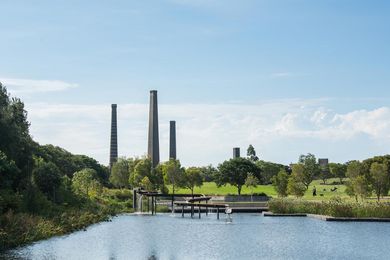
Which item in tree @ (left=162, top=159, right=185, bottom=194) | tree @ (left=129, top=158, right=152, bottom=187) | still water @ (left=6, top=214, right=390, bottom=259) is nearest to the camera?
still water @ (left=6, top=214, right=390, bottom=259)

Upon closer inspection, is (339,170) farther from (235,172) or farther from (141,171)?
(141,171)

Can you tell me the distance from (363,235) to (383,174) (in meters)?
51.8

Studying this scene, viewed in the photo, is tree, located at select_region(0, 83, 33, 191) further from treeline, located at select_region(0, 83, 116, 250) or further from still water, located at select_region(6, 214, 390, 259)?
still water, located at select_region(6, 214, 390, 259)

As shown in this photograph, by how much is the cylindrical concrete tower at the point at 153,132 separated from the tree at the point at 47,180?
8818 cm

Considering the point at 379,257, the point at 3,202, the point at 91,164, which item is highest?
the point at 91,164

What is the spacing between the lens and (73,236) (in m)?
54.6

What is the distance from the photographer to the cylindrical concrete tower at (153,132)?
165 meters

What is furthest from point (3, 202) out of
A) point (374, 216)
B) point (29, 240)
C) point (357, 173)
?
point (357, 173)

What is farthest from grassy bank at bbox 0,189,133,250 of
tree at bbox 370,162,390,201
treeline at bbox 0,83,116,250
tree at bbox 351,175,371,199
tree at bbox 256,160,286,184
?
tree at bbox 256,160,286,184

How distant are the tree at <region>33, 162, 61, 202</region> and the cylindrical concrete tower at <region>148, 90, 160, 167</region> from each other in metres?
88.2

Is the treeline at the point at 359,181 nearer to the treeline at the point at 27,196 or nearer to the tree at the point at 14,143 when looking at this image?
the treeline at the point at 27,196

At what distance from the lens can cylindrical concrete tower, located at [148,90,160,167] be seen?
165 metres

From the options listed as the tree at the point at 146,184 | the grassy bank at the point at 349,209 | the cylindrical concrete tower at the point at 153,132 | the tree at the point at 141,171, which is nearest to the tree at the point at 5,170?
the grassy bank at the point at 349,209

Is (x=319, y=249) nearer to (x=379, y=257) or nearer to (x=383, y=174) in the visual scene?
(x=379, y=257)
